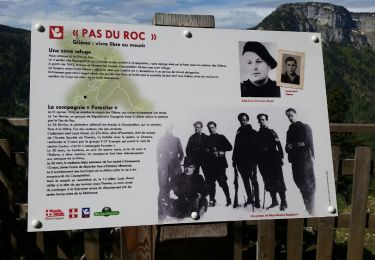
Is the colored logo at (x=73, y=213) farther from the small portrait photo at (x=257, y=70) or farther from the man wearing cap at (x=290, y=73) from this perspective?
the man wearing cap at (x=290, y=73)

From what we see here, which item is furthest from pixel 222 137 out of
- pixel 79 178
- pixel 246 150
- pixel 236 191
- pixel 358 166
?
pixel 358 166

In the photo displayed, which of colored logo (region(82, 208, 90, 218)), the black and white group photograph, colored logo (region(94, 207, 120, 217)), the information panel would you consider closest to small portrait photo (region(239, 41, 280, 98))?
the information panel

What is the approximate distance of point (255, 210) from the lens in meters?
2.79

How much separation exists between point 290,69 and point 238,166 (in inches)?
29.6

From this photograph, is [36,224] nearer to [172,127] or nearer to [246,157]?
[172,127]

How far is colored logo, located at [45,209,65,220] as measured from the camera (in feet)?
8.23

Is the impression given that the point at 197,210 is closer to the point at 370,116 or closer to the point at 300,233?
the point at 300,233

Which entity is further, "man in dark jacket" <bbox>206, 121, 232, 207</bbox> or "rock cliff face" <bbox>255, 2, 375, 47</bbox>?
"rock cliff face" <bbox>255, 2, 375, 47</bbox>

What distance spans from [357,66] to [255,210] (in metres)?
145

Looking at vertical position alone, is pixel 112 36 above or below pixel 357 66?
below

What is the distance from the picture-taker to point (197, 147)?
271cm

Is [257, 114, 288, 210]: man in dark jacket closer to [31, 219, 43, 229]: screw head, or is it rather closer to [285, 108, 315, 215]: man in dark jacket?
[285, 108, 315, 215]: man in dark jacket

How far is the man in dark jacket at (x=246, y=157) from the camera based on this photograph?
9.10ft

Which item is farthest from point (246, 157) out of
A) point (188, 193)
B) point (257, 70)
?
point (257, 70)
